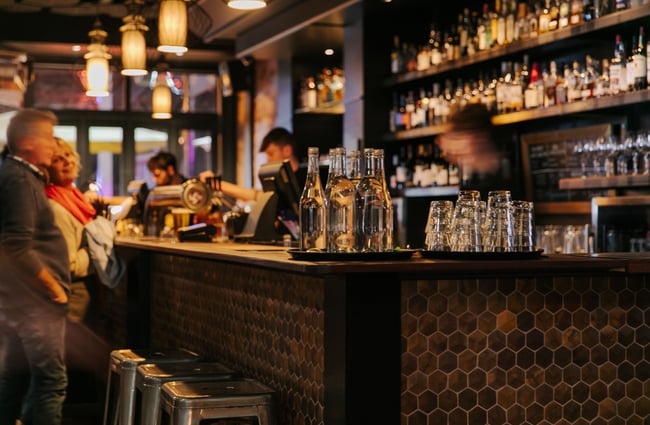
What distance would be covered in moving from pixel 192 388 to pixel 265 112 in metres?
6.90

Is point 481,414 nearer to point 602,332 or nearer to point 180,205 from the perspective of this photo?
point 602,332

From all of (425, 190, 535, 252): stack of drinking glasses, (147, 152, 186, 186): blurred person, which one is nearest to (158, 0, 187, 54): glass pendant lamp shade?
(147, 152, 186, 186): blurred person

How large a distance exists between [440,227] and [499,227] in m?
0.16

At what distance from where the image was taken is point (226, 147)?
10.4 m

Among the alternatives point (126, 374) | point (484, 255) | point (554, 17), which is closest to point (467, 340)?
point (484, 255)

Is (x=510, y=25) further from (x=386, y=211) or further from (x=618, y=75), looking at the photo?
(x=386, y=211)

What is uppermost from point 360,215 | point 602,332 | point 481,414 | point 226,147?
point 226,147

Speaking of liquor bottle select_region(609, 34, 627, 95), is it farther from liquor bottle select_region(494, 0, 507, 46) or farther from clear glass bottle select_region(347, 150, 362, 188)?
clear glass bottle select_region(347, 150, 362, 188)

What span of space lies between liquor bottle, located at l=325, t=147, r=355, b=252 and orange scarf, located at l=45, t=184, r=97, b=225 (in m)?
2.32

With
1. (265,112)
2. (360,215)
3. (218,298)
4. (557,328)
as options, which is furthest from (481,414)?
(265,112)

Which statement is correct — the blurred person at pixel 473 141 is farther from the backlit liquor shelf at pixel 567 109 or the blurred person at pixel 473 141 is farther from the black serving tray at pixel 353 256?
the black serving tray at pixel 353 256

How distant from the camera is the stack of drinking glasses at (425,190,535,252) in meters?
2.64

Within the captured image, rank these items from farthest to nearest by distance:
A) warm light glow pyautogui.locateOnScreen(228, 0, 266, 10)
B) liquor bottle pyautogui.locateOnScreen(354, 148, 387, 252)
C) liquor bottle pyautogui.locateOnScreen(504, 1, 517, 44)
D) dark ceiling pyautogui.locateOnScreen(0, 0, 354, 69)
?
1. dark ceiling pyautogui.locateOnScreen(0, 0, 354, 69)
2. liquor bottle pyautogui.locateOnScreen(504, 1, 517, 44)
3. warm light glow pyautogui.locateOnScreen(228, 0, 266, 10)
4. liquor bottle pyautogui.locateOnScreen(354, 148, 387, 252)

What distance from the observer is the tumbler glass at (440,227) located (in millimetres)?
2699
